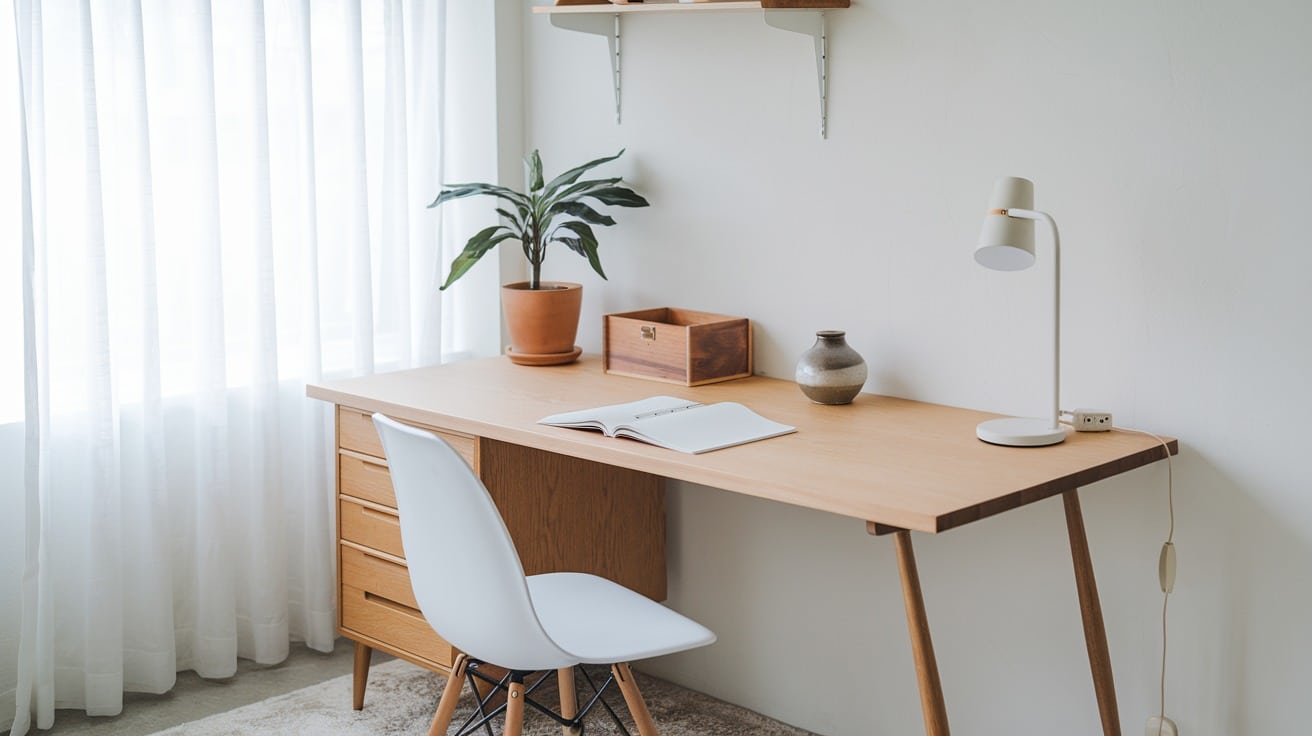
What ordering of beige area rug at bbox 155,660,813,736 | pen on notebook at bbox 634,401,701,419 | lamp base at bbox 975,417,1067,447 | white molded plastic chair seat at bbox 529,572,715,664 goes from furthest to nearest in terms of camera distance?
beige area rug at bbox 155,660,813,736 → pen on notebook at bbox 634,401,701,419 → lamp base at bbox 975,417,1067,447 → white molded plastic chair seat at bbox 529,572,715,664

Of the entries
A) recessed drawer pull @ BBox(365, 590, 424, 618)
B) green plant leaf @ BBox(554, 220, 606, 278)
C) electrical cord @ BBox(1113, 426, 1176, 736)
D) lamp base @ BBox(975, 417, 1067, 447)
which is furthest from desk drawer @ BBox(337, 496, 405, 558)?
electrical cord @ BBox(1113, 426, 1176, 736)

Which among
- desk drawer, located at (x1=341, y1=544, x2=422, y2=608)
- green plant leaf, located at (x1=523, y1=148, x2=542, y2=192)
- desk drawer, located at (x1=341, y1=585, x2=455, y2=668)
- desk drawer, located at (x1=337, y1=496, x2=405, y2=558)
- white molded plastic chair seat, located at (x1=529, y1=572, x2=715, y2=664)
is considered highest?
green plant leaf, located at (x1=523, y1=148, x2=542, y2=192)

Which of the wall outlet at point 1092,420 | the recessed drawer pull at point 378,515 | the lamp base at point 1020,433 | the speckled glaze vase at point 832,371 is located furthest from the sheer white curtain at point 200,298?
the wall outlet at point 1092,420

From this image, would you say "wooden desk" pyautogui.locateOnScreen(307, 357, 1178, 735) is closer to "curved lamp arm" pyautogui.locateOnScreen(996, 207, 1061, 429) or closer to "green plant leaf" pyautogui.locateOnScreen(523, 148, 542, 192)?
"curved lamp arm" pyautogui.locateOnScreen(996, 207, 1061, 429)

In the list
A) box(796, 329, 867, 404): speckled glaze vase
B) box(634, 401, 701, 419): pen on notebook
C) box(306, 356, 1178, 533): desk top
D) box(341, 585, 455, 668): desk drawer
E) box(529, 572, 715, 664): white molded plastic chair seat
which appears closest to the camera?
box(306, 356, 1178, 533): desk top

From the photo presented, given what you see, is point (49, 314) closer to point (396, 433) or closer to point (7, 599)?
point (7, 599)

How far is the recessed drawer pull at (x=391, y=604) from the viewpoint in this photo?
2.62 metres

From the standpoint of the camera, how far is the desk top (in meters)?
A: 1.85

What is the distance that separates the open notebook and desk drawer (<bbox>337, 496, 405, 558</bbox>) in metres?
0.51

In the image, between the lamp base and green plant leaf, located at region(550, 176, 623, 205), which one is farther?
green plant leaf, located at region(550, 176, 623, 205)

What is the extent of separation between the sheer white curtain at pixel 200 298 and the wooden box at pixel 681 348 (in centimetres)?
70

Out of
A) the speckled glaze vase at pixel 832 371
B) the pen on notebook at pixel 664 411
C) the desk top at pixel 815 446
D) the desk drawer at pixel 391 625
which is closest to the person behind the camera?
the desk top at pixel 815 446

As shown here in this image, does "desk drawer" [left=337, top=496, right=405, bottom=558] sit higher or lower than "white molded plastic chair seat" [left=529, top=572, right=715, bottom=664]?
higher

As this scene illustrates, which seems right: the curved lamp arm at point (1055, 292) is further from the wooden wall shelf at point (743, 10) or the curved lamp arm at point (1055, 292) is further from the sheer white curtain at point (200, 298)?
the sheer white curtain at point (200, 298)
